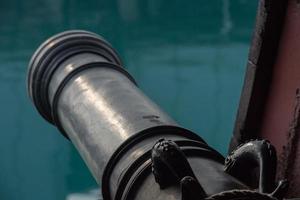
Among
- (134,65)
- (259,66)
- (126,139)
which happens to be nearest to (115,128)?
(126,139)

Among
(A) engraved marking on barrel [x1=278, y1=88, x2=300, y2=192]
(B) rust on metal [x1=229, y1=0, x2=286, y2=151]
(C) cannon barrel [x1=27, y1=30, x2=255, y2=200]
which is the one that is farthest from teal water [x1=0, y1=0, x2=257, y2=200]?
Result: (A) engraved marking on barrel [x1=278, y1=88, x2=300, y2=192]

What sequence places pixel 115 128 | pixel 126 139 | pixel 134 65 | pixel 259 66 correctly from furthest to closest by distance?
1. pixel 134 65
2. pixel 259 66
3. pixel 115 128
4. pixel 126 139

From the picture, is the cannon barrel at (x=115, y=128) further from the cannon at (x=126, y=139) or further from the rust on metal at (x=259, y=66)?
the rust on metal at (x=259, y=66)

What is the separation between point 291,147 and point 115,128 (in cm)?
47

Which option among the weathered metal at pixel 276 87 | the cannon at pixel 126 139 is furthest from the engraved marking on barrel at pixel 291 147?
the cannon at pixel 126 139

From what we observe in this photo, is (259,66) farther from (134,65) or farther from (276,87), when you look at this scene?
(134,65)

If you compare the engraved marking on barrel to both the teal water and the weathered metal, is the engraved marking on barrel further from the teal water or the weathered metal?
the teal water

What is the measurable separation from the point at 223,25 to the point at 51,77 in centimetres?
792

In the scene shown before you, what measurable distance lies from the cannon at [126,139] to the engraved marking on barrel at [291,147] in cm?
14

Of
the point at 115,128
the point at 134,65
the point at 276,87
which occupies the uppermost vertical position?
the point at 276,87

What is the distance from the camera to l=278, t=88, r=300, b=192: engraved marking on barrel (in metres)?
1.59

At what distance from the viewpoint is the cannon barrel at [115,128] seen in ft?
3.97

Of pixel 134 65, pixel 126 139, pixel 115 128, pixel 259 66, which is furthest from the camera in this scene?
pixel 134 65

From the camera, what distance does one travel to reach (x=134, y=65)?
26.9 feet
